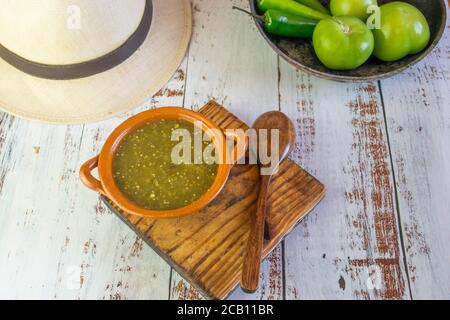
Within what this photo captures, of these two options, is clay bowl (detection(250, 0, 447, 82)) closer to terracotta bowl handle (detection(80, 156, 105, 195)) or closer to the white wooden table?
the white wooden table

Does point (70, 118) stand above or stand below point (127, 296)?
above

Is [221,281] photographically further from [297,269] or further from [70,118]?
[70,118]

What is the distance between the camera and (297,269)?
79cm

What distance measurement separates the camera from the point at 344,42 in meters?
0.87

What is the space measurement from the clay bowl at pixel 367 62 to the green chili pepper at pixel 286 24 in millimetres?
16

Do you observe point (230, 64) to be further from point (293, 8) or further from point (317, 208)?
point (317, 208)

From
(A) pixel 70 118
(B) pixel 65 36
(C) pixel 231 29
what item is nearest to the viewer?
(B) pixel 65 36

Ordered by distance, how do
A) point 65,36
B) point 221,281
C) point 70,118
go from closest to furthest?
point 221,281 < point 65,36 < point 70,118

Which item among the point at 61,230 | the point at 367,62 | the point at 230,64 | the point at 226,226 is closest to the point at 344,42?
the point at 367,62

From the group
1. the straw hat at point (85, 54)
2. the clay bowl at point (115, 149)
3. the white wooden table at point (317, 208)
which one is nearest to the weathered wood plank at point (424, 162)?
the white wooden table at point (317, 208)

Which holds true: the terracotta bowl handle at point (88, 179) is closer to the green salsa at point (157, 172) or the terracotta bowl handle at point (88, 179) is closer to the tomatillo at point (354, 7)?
the green salsa at point (157, 172)

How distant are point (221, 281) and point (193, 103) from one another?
395 millimetres
